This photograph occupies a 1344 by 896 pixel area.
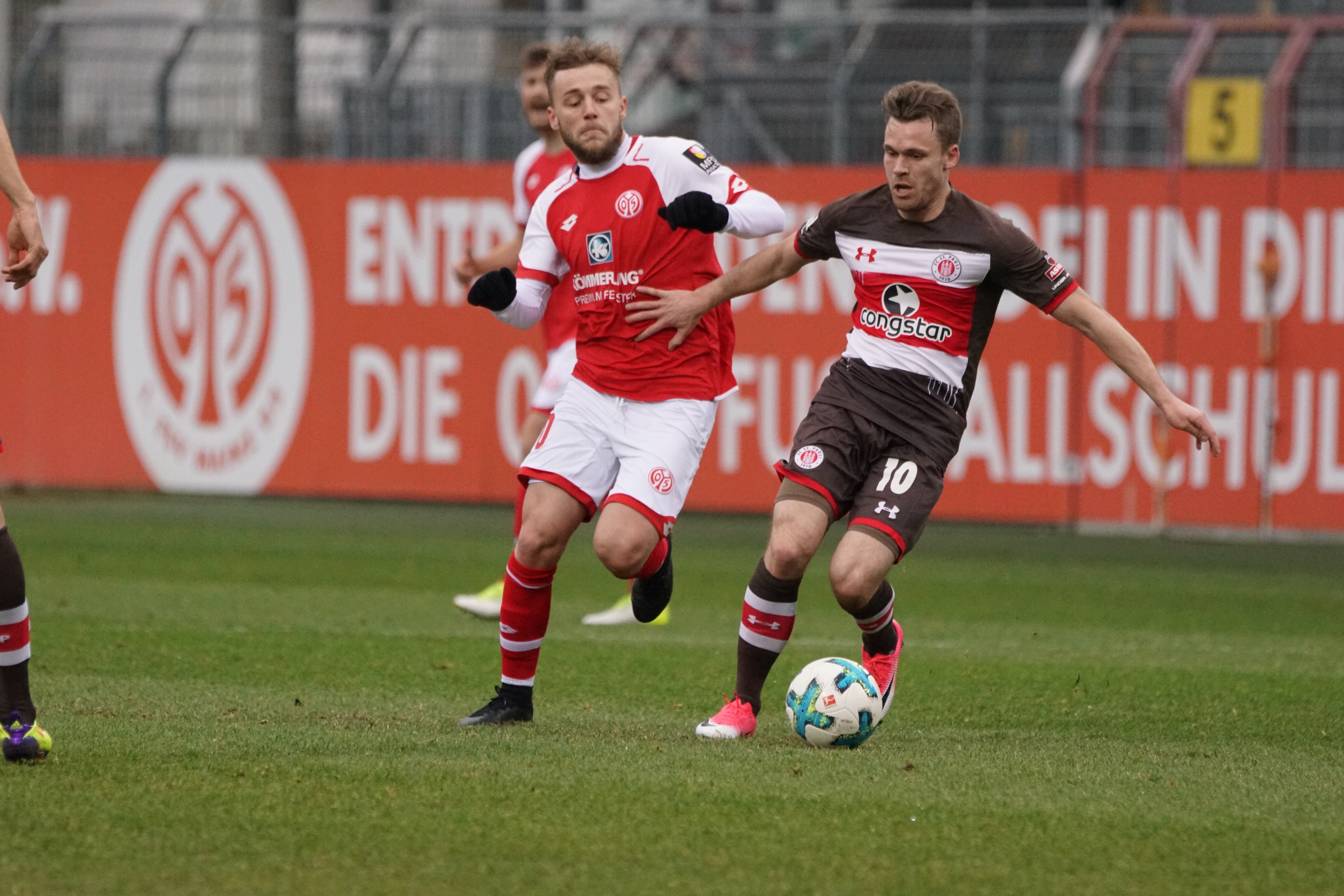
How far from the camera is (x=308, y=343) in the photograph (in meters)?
14.7

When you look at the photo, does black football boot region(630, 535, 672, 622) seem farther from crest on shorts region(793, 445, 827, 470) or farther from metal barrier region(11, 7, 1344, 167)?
metal barrier region(11, 7, 1344, 167)

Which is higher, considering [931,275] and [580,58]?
[580,58]

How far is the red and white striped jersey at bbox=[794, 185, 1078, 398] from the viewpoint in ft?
18.6

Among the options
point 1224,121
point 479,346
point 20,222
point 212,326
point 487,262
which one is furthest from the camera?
point 212,326

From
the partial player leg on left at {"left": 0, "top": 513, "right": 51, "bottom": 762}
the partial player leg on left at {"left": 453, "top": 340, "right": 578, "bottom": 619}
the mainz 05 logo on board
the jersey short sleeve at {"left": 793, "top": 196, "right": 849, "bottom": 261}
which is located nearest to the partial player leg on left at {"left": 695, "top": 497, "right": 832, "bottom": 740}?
the jersey short sleeve at {"left": 793, "top": 196, "right": 849, "bottom": 261}

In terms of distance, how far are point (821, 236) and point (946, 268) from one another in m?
0.44

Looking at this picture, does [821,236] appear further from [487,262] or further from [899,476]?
[487,262]

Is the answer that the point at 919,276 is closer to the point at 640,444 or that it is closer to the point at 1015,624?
the point at 640,444

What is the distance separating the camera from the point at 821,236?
232 inches

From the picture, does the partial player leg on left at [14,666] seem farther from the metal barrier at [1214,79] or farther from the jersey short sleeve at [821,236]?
the metal barrier at [1214,79]

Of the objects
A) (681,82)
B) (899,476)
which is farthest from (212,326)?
(899,476)

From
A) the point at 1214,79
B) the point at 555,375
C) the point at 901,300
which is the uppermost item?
the point at 1214,79

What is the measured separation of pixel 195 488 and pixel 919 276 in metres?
10.4

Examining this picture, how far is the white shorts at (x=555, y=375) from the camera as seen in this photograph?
28.7ft
